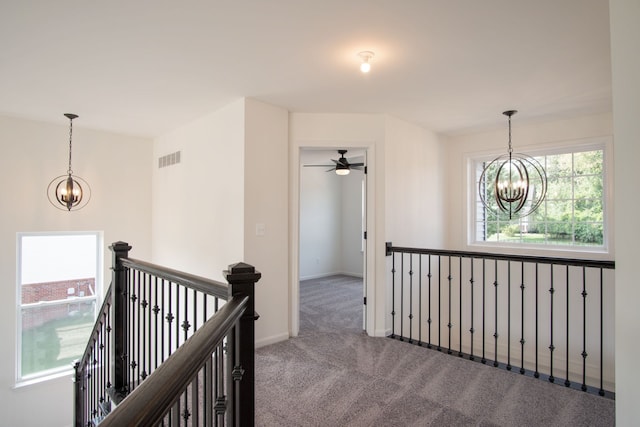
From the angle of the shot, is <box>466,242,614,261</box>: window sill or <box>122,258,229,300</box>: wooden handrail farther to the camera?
<box>466,242,614,261</box>: window sill

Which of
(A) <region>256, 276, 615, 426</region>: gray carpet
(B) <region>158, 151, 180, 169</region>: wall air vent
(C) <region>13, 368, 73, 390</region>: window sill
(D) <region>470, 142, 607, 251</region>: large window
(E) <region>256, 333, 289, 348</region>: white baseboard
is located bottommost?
(C) <region>13, 368, 73, 390</region>: window sill

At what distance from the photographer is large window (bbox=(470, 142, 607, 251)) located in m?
4.06

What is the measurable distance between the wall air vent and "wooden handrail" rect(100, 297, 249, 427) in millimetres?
3944

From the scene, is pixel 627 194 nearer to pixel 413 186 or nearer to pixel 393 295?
pixel 393 295

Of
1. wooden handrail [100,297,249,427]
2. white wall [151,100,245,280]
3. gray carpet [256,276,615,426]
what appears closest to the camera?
wooden handrail [100,297,249,427]

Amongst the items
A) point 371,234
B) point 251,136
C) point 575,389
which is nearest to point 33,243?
point 251,136

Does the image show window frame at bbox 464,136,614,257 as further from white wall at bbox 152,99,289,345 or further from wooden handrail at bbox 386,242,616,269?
white wall at bbox 152,99,289,345

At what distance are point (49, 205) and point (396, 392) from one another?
4.68m

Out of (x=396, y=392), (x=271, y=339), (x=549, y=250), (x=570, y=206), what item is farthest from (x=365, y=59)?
(x=549, y=250)

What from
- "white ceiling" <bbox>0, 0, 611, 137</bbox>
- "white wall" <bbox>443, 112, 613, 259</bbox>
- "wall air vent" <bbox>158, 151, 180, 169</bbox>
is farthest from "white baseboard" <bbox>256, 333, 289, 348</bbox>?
"white wall" <bbox>443, 112, 613, 259</bbox>

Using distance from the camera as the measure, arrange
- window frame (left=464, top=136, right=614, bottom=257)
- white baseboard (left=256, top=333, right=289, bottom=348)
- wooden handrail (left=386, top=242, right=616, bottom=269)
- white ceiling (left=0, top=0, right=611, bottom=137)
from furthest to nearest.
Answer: window frame (left=464, top=136, right=614, bottom=257)
white baseboard (left=256, top=333, right=289, bottom=348)
wooden handrail (left=386, top=242, right=616, bottom=269)
white ceiling (left=0, top=0, right=611, bottom=137)

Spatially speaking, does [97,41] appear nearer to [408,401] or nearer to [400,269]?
[408,401]

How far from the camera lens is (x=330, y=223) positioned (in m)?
8.06

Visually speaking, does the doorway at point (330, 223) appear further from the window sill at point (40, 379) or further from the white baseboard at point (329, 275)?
the window sill at point (40, 379)
